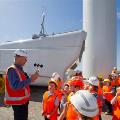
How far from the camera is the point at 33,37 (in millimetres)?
16719

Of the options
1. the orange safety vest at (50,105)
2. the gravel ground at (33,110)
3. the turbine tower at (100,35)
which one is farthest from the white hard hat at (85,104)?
the turbine tower at (100,35)

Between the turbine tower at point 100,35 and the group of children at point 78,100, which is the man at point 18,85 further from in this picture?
the turbine tower at point 100,35

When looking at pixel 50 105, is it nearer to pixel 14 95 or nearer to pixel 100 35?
pixel 14 95

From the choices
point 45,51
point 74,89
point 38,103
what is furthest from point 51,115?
point 45,51

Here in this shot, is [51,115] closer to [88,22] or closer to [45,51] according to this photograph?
[45,51]

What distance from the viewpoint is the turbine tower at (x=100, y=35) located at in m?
17.1

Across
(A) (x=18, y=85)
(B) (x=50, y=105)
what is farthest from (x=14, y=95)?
(B) (x=50, y=105)

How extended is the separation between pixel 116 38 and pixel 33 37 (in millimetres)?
4308

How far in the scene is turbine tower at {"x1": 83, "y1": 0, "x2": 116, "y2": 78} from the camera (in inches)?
673

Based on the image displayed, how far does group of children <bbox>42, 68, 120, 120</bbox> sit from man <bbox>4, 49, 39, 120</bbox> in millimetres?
689

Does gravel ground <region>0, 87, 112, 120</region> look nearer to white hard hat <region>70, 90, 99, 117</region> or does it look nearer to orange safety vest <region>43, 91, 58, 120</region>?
orange safety vest <region>43, 91, 58, 120</region>

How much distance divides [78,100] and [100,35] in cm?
1455

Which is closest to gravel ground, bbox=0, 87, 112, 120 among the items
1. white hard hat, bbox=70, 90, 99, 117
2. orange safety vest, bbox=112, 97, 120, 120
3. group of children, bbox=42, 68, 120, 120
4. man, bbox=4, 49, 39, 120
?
group of children, bbox=42, 68, 120, 120

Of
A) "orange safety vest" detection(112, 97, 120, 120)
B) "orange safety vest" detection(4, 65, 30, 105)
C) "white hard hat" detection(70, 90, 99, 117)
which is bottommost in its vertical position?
"orange safety vest" detection(112, 97, 120, 120)
